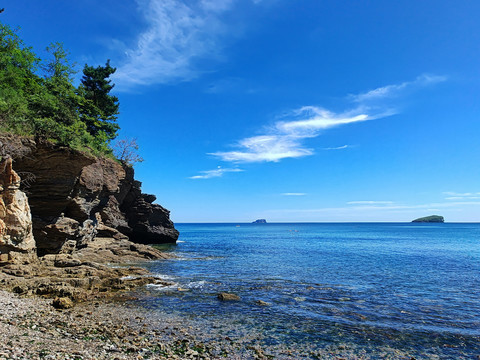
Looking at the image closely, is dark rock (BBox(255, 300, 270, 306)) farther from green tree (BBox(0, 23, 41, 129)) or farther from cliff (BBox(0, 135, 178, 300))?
green tree (BBox(0, 23, 41, 129))

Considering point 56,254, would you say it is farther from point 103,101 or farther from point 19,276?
point 103,101

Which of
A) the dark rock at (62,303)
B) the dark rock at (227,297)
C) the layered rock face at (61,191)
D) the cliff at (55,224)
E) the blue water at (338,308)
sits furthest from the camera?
the layered rock face at (61,191)

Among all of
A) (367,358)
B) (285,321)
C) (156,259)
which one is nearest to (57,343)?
(285,321)

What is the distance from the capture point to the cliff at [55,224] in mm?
20312

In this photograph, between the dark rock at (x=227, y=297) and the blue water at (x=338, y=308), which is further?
the dark rock at (x=227, y=297)

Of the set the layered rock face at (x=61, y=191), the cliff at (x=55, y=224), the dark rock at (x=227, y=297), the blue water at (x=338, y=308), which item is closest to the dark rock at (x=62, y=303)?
the cliff at (x=55, y=224)

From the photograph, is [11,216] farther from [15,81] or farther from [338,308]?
[338,308]

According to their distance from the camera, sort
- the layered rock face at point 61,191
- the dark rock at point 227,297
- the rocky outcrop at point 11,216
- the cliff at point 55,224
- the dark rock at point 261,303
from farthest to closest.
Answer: the layered rock face at point 61,191 < the rocky outcrop at point 11,216 < the cliff at point 55,224 < the dark rock at point 227,297 < the dark rock at point 261,303

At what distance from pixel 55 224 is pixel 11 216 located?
671cm

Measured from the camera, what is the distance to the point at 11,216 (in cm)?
2155

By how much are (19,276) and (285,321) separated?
58.9 feet

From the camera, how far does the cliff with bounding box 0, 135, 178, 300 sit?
66.6 ft

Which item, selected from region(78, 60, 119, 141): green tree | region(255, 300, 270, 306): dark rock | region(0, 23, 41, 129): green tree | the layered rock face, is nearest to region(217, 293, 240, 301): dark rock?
region(255, 300, 270, 306): dark rock

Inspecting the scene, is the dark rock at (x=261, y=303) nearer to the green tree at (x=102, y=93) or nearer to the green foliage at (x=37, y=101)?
the green foliage at (x=37, y=101)
